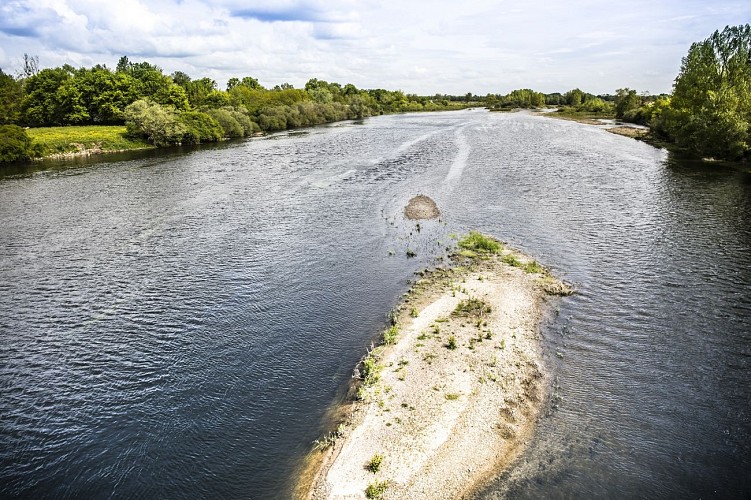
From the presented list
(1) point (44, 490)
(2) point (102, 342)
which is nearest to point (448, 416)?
(1) point (44, 490)

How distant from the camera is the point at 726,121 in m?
73.9

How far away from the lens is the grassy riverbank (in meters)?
93.3

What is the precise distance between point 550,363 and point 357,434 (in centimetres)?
1176

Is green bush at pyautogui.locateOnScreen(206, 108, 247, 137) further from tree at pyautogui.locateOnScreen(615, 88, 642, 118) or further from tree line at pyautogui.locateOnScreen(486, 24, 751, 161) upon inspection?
tree at pyautogui.locateOnScreen(615, 88, 642, 118)

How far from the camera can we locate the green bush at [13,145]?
276ft

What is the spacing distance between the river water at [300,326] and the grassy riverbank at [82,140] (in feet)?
104

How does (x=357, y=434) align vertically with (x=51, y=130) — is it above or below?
below

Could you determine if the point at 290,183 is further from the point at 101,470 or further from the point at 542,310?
the point at 101,470

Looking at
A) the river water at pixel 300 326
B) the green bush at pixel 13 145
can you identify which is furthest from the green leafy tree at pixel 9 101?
the river water at pixel 300 326

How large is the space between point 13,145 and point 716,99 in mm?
122719

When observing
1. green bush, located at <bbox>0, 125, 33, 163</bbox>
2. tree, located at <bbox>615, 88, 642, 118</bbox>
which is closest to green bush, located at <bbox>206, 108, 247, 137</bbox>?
green bush, located at <bbox>0, 125, 33, 163</bbox>

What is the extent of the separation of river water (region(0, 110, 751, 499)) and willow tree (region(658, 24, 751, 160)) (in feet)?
41.6

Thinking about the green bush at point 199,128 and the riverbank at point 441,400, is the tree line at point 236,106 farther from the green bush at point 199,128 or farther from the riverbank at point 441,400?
the riverbank at point 441,400

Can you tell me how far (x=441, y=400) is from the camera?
2183 cm
